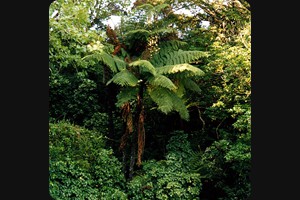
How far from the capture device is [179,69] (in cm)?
704

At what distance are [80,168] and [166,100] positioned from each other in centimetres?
191

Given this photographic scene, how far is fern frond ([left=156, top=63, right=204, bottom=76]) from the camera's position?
694 centimetres

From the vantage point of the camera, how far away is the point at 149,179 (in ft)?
23.5

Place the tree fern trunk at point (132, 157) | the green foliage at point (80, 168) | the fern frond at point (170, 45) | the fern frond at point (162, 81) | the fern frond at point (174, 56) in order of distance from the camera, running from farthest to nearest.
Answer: the fern frond at point (170, 45) < the tree fern trunk at point (132, 157) < the fern frond at point (174, 56) < the fern frond at point (162, 81) < the green foliage at point (80, 168)

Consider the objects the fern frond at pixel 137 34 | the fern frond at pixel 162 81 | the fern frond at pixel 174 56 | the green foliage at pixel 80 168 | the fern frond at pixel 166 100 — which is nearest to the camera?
the green foliage at pixel 80 168

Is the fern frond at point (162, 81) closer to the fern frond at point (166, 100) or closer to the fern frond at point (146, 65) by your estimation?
the fern frond at point (146, 65)

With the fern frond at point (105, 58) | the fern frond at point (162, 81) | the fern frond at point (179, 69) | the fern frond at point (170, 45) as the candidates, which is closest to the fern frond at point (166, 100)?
A: the fern frond at point (162, 81)

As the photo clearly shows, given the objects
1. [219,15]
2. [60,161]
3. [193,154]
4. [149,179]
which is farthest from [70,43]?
[219,15]

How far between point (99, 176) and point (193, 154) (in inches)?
78.4

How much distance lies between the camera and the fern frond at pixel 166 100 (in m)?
7.06

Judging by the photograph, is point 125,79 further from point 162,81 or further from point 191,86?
point 191,86

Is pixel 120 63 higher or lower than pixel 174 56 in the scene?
lower

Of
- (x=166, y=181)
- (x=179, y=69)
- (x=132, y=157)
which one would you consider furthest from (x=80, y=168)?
(x=179, y=69)

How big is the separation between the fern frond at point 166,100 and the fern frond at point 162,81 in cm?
23
